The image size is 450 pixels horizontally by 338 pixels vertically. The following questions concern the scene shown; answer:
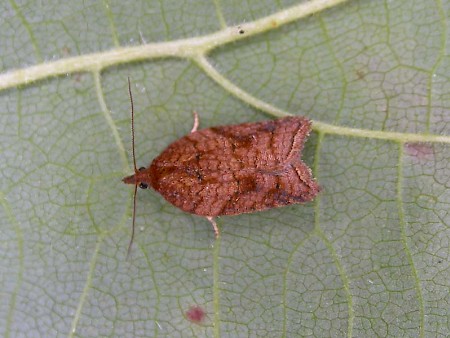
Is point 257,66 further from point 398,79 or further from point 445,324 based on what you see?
point 445,324

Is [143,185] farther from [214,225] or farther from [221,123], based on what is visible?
[221,123]

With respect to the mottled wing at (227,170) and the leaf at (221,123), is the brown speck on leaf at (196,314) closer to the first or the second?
the leaf at (221,123)

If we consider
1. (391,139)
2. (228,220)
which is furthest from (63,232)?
(391,139)

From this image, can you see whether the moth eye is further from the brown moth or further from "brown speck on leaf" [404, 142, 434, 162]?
"brown speck on leaf" [404, 142, 434, 162]

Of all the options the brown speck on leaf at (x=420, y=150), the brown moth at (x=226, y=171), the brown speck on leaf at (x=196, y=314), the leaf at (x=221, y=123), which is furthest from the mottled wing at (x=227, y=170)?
the brown speck on leaf at (x=420, y=150)

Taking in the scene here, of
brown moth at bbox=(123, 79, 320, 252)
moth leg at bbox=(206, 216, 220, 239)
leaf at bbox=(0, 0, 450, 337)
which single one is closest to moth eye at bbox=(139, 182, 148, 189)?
brown moth at bbox=(123, 79, 320, 252)

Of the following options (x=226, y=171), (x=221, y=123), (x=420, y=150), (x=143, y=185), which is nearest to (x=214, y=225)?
(x=226, y=171)
